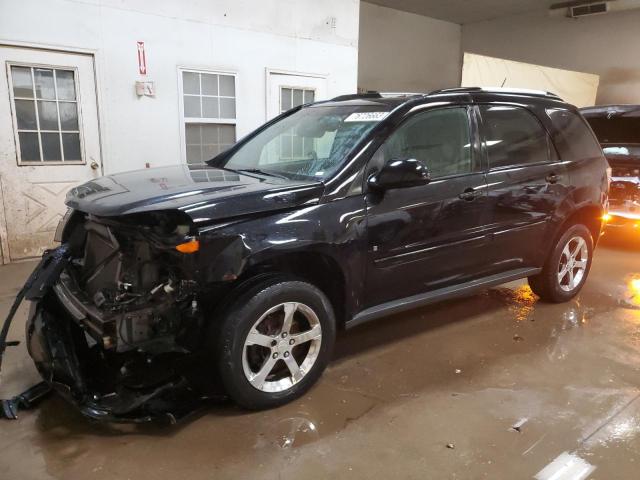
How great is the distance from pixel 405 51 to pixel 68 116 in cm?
906

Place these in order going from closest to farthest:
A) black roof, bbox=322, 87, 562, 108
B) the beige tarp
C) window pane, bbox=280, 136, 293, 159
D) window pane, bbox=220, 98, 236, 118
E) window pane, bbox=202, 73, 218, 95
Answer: black roof, bbox=322, 87, 562, 108 < window pane, bbox=280, 136, 293, 159 < window pane, bbox=202, 73, 218, 95 < window pane, bbox=220, 98, 236, 118 < the beige tarp

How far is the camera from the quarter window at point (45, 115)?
17.0ft

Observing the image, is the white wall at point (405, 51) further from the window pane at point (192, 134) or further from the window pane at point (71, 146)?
the window pane at point (71, 146)

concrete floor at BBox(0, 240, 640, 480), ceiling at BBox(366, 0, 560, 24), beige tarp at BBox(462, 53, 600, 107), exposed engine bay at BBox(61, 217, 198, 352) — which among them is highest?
ceiling at BBox(366, 0, 560, 24)

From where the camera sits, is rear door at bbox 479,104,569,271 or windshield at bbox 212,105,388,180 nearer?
windshield at bbox 212,105,388,180

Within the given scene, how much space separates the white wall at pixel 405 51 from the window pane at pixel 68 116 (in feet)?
24.1

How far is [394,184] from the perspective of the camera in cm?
293

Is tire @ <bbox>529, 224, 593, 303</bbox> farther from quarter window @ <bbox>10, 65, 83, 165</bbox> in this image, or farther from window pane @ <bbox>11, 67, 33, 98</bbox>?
window pane @ <bbox>11, 67, 33, 98</bbox>

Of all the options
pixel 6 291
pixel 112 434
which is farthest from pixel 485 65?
pixel 112 434

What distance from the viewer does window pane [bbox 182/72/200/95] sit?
610 cm

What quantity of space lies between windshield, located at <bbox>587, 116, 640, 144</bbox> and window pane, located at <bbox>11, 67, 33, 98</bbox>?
6736mm

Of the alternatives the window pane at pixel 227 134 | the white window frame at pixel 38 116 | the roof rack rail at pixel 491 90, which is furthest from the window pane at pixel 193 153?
the roof rack rail at pixel 491 90

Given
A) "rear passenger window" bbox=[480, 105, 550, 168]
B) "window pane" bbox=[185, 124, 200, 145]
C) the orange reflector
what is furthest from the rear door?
"window pane" bbox=[185, 124, 200, 145]

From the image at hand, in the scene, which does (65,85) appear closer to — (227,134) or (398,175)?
(227,134)
